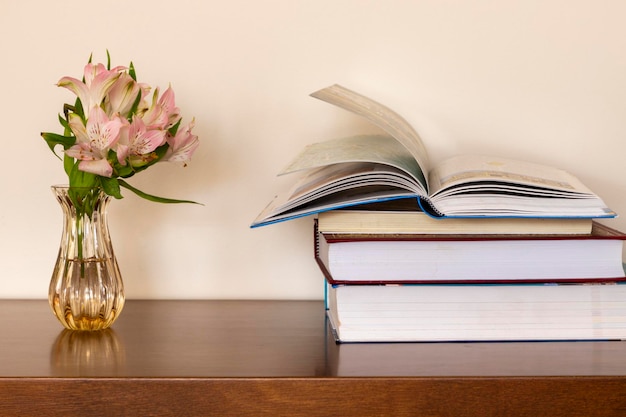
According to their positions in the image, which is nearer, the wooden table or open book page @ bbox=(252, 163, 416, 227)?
the wooden table

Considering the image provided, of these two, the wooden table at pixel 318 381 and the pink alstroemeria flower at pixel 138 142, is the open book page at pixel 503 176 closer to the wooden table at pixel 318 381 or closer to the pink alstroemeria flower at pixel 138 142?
the wooden table at pixel 318 381

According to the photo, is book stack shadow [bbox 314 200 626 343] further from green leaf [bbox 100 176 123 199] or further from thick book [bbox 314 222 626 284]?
green leaf [bbox 100 176 123 199]

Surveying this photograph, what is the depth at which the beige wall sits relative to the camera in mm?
1066

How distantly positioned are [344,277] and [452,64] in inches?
16.7

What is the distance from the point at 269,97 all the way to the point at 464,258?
0.41m

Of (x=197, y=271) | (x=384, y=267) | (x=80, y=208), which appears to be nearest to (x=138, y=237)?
(x=197, y=271)

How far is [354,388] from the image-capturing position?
2.29 ft

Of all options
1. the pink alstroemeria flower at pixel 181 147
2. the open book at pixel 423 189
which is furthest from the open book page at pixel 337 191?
the pink alstroemeria flower at pixel 181 147

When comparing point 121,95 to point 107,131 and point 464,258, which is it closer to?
point 107,131

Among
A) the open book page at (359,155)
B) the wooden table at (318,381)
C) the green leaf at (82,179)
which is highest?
the open book page at (359,155)

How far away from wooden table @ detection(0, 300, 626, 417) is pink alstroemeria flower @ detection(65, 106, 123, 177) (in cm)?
20

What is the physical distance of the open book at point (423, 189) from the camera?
2.73ft

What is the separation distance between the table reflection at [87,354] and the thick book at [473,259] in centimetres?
25

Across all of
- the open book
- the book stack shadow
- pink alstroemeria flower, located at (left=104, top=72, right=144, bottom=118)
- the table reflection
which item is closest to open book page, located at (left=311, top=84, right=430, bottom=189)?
the open book
